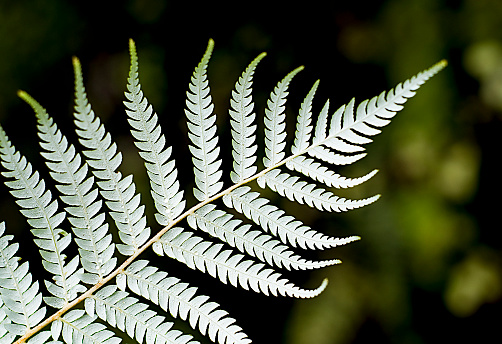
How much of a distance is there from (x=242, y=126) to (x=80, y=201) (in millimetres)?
437

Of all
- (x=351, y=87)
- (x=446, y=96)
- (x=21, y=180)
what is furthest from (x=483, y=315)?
(x=21, y=180)

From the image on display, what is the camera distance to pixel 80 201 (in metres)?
1.22

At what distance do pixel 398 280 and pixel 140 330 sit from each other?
2638 mm

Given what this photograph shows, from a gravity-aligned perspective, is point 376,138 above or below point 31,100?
above

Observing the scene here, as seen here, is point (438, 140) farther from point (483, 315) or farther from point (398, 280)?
point (483, 315)

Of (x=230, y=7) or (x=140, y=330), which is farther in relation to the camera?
(x=230, y=7)

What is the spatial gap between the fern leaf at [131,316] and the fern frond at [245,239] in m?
0.24

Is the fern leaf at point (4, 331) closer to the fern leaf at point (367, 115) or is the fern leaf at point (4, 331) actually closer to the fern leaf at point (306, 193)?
the fern leaf at point (306, 193)

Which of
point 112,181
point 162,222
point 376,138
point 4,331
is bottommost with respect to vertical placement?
point 4,331

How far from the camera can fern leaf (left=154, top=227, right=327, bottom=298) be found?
1.23 metres

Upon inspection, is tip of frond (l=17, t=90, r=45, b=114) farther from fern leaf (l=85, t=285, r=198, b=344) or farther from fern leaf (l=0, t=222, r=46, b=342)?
fern leaf (l=85, t=285, r=198, b=344)

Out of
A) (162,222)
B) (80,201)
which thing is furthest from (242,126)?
(80,201)

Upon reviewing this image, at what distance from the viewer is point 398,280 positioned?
3486 mm

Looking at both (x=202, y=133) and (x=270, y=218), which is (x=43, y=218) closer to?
(x=202, y=133)
